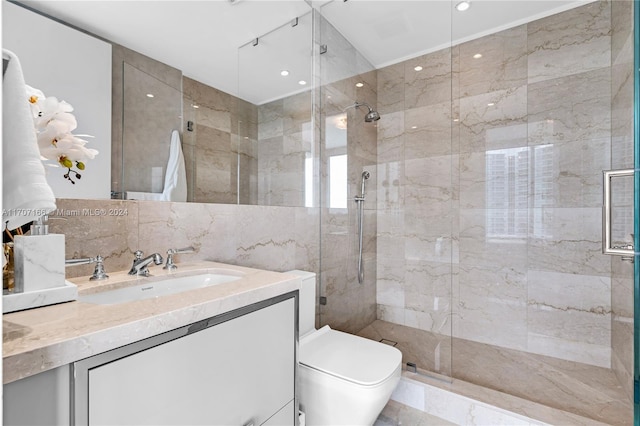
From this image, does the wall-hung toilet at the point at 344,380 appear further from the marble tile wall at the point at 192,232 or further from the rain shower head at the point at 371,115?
the rain shower head at the point at 371,115

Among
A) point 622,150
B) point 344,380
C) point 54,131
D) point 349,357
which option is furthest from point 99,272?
point 622,150

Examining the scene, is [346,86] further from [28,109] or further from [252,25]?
[28,109]

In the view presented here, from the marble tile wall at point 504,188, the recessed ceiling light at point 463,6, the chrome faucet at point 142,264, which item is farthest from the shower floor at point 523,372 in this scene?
the recessed ceiling light at point 463,6

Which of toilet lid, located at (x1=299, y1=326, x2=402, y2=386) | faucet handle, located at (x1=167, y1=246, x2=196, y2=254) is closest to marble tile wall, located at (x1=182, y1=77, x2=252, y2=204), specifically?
faucet handle, located at (x1=167, y1=246, x2=196, y2=254)

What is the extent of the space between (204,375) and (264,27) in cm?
172

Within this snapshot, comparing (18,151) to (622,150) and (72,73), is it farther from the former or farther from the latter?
(622,150)

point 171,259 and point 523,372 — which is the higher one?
point 171,259

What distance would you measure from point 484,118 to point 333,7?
52.1 inches

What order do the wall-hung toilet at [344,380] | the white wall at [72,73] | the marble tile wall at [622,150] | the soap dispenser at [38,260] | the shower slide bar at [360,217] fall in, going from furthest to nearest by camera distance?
the shower slide bar at [360,217] < the marble tile wall at [622,150] < the wall-hung toilet at [344,380] < the white wall at [72,73] < the soap dispenser at [38,260]

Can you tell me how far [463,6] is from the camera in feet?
6.44

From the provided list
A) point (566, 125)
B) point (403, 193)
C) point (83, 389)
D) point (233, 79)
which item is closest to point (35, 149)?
point (83, 389)

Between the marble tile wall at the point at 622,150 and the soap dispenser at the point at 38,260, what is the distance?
206 centimetres

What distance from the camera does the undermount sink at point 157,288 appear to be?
0.90 m

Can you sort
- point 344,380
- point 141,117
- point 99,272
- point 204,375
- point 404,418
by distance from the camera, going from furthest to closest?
point 404,418 → point 344,380 → point 141,117 → point 99,272 → point 204,375
